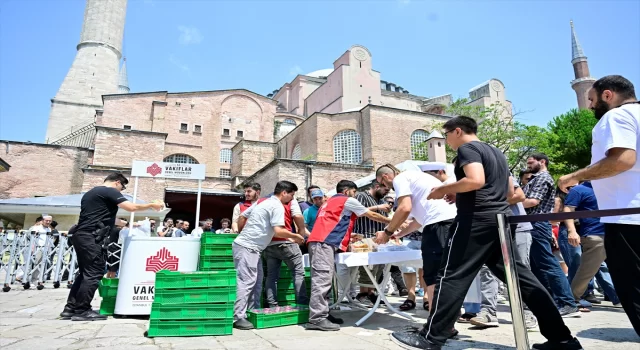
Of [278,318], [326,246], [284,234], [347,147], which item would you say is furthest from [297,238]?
[347,147]

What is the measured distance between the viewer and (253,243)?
4.54m

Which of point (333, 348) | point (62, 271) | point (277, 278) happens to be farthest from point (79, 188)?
point (333, 348)

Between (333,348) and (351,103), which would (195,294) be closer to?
(333,348)

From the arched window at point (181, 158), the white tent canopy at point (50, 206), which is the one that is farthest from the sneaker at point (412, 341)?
the arched window at point (181, 158)

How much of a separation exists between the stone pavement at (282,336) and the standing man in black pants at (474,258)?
47 centimetres

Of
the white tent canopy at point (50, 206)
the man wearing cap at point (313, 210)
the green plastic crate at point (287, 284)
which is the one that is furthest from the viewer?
the white tent canopy at point (50, 206)

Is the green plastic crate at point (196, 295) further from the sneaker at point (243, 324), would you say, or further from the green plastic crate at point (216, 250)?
the green plastic crate at point (216, 250)

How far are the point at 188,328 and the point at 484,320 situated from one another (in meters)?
2.97

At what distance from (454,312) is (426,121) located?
103 feet

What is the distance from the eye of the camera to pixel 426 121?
3266 centimetres

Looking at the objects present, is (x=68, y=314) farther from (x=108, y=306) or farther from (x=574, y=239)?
(x=574, y=239)

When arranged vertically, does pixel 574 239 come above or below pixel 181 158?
below

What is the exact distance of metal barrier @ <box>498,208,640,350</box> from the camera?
2221 mm

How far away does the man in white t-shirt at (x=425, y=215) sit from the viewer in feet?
12.6
